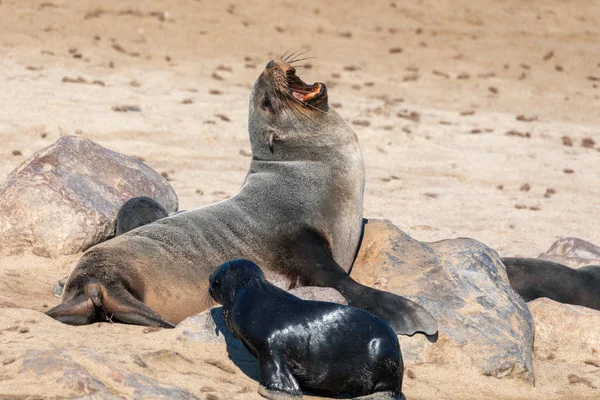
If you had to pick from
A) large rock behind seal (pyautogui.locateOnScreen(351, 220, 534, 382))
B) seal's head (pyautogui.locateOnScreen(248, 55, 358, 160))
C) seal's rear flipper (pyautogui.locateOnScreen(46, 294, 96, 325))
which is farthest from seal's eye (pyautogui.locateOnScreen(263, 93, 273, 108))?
seal's rear flipper (pyautogui.locateOnScreen(46, 294, 96, 325))

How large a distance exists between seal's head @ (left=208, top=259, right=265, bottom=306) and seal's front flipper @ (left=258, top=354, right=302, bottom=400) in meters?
0.38

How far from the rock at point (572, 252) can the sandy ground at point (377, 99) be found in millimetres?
327

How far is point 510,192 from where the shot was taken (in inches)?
447

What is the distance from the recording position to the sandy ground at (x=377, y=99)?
10.0 m

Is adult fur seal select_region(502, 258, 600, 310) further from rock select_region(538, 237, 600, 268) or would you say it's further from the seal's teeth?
the seal's teeth

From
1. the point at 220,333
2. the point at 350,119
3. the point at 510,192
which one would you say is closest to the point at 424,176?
the point at 510,192

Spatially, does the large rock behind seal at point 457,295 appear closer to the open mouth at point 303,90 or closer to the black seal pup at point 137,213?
the open mouth at point 303,90

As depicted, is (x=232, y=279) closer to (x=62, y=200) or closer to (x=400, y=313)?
(x=400, y=313)

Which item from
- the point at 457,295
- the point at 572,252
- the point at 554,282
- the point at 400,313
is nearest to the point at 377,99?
the point at 572,252

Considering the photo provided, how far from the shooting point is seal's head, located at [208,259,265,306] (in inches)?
185

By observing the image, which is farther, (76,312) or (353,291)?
(353,291)

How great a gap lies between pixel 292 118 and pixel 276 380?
9.00 ft

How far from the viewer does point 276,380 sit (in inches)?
172

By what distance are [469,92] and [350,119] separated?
3.55 meters
